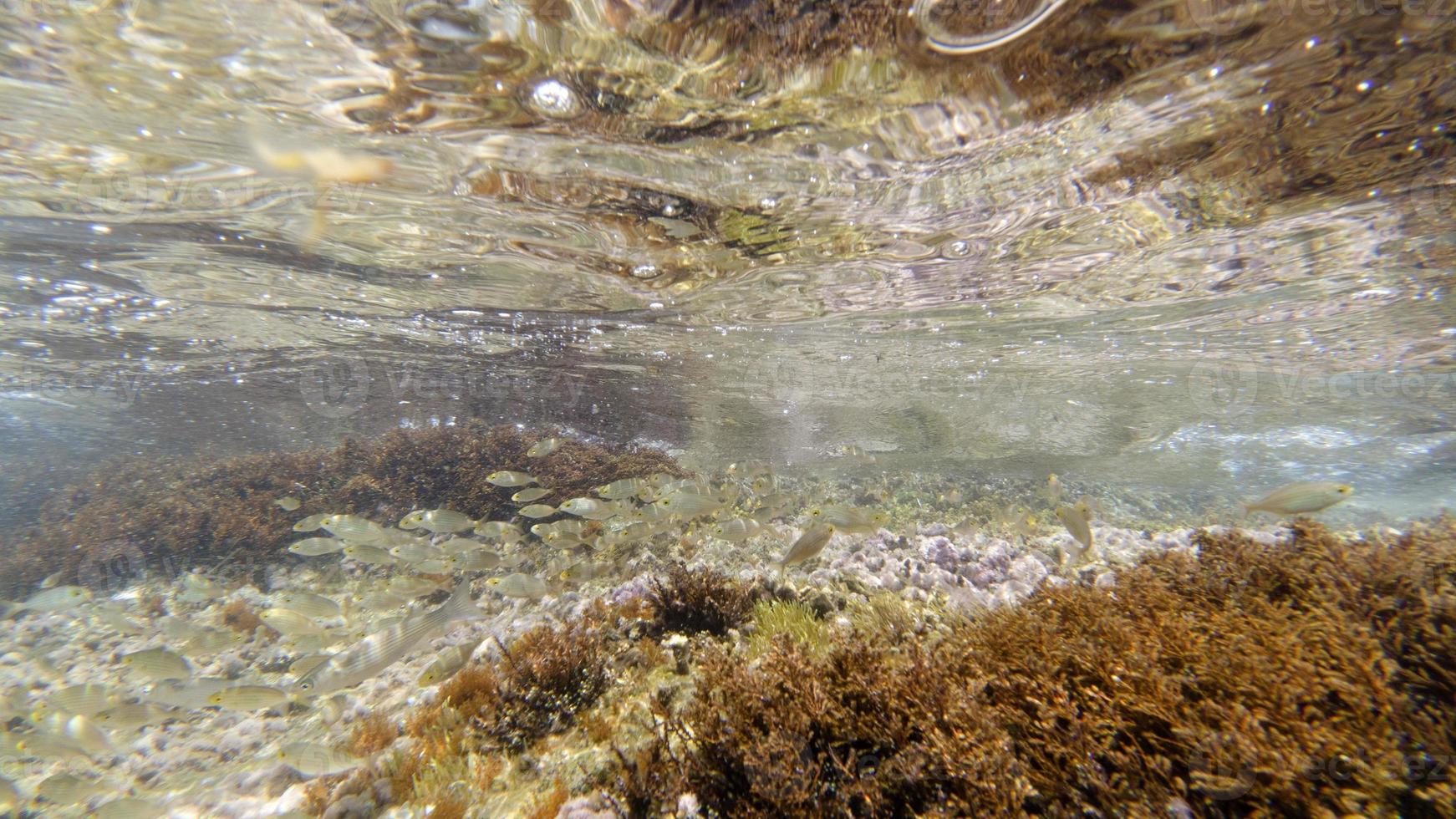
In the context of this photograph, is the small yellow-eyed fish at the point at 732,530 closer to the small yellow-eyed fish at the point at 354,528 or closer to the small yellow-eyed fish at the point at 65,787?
the small yellow-eyed fish at the point at 354,528

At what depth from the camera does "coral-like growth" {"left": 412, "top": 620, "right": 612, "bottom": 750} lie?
194 inches

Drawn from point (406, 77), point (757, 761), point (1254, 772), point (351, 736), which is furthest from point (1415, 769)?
point (406, 77)

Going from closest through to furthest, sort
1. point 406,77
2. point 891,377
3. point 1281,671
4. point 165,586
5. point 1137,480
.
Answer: point 1281,671
point 406,77
point 165,586
point 891,377
point 1137,480

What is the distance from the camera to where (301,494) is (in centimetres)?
1463

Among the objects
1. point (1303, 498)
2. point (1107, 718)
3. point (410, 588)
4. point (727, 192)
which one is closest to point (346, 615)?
point (410, 588)

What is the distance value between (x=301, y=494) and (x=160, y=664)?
36.6ft

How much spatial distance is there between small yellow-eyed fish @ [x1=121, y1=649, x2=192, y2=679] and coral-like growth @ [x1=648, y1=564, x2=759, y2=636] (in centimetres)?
493

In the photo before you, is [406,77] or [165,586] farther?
[165,586]

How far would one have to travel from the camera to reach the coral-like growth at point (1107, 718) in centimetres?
272

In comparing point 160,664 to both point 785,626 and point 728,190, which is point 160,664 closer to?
point 785,626

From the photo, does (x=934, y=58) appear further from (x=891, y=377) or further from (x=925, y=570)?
(x=891, y=377)

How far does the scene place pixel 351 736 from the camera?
5.63m

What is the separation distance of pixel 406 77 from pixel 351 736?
24.5 feet

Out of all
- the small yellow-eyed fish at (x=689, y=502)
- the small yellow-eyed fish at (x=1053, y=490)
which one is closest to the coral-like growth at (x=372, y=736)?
the small yellow-eyed fish at (x=689, y=502)
